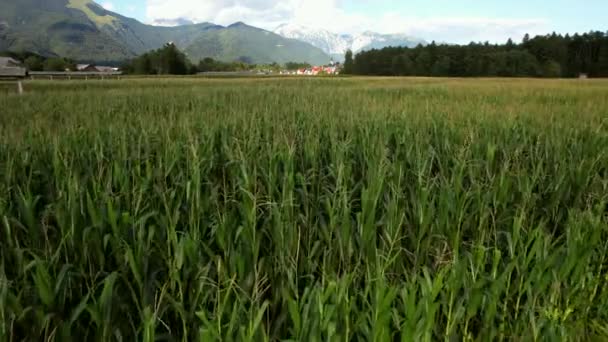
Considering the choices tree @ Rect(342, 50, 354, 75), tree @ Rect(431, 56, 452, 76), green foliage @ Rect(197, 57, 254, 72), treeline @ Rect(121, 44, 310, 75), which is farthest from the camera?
green foliage @ Rect(197, 57, 254, 72)

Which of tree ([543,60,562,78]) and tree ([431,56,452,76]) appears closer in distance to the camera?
tree ([543,60,562,78])

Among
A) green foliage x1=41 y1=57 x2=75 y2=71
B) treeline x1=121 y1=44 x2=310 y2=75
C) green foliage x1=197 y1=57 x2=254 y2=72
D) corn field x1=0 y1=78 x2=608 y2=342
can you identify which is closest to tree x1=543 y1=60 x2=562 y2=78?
treeline x1=121 y1=44 x2=310 y2=75

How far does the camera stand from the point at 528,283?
7.66 ft

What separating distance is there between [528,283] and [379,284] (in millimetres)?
1017

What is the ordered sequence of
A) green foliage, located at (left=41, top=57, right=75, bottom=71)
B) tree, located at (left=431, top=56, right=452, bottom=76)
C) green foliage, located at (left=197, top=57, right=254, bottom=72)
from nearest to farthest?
tree, located at (left=431, top=56, right=452, bottom=76), green foliage, located at (left=41, top=57, right=75, bottom=71), green foliage, located at (left=197, top=57, right=254, bottom=72)

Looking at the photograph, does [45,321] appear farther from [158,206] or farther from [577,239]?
[577,239]

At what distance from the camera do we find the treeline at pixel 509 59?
79750 mm

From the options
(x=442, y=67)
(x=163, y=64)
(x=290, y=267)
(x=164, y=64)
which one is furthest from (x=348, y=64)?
(x=290, y=267)

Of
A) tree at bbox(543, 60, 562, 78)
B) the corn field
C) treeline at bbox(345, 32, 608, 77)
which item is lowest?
the corn field

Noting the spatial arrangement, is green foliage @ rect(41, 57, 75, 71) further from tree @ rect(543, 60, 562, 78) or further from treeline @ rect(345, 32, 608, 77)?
tree @ rect(543, 60, 562, 78)

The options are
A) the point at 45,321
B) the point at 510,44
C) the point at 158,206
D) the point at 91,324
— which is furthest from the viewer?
the point at 510,44

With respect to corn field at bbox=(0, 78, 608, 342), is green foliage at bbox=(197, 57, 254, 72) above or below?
above

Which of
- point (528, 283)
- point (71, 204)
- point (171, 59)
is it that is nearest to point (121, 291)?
point (71, 204)

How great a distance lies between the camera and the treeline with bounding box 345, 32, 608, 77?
79.8 metres
